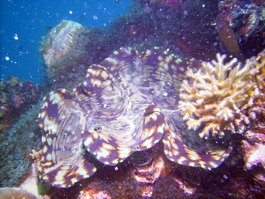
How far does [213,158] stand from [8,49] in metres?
103

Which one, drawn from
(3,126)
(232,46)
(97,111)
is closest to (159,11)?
(232,46)

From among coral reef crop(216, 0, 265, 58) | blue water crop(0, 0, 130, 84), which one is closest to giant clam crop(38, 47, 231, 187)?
coral reef crop(216, 0, 265, 58)

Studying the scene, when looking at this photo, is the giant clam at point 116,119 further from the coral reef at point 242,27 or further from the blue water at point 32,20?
the blue water at point 32,20

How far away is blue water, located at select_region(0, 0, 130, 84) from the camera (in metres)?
69.2

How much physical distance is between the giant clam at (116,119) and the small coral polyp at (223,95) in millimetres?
333

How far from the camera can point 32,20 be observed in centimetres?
7900

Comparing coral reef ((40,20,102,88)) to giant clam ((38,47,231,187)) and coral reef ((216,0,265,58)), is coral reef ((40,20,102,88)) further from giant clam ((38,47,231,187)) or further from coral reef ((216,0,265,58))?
coral reef ((216,0,265,58))

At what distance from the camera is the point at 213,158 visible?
1872 mm

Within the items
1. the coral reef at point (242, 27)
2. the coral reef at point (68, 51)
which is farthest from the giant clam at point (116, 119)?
the coral reef at point (68, 51)

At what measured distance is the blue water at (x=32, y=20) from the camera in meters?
69.2

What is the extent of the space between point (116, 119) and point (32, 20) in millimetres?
99452

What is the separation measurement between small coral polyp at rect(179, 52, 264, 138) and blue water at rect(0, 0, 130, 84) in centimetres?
7408

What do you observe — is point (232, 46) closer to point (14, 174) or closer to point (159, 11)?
point (159, 11)

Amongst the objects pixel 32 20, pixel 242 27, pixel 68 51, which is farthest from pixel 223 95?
pixel 32 20
